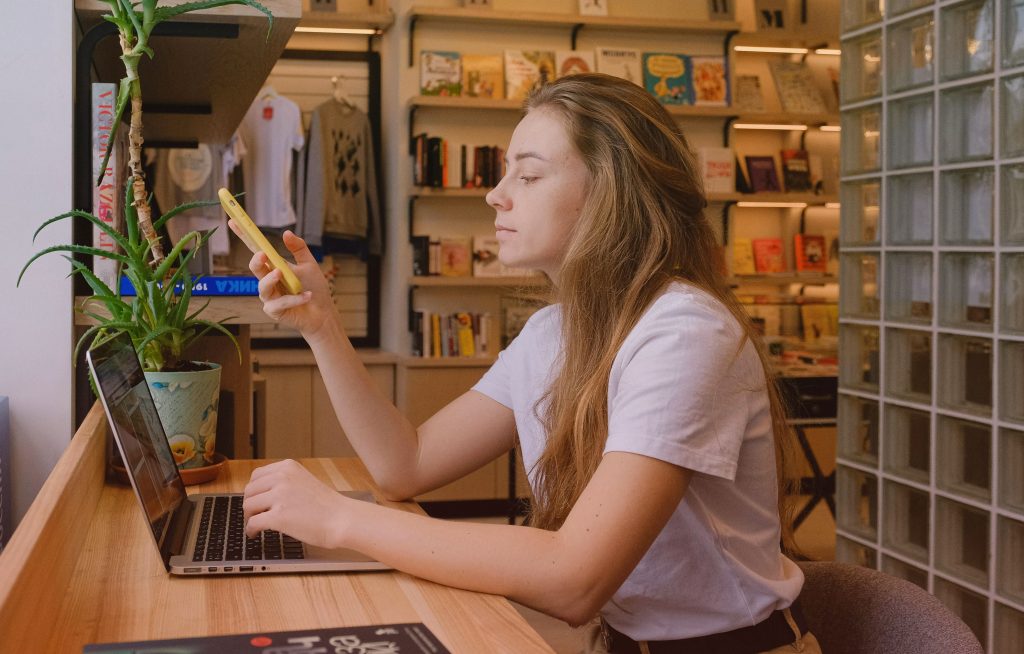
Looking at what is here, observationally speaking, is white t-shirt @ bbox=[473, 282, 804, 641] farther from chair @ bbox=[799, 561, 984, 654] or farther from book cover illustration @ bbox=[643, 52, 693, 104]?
book cover illustration @ bbox=[643, 52, 693, 104]

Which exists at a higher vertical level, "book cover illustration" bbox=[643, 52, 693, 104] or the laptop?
"book cover illustration" bbox=[643, 52, 693, 104]

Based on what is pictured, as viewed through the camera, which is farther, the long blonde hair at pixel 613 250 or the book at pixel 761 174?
the book at pixel 761 174

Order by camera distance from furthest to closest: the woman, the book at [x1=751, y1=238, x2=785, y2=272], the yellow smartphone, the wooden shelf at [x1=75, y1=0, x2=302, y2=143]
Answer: the book at [x1=751, y1=238, x2=785, y2=272] → the wooden shelf at [x1=75, y1=0, x2=302, y2=143] → the yellow smartphone → the woman

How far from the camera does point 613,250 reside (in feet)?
4.44

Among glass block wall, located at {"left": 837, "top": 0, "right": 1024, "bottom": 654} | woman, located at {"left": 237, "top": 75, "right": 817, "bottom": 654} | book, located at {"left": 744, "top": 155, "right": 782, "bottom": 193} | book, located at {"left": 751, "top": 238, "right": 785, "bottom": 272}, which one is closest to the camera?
woman, located at {"left": 237, "top": 75, "right": 817, "bottom": 654}

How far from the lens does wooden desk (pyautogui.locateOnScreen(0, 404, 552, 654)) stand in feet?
2.93

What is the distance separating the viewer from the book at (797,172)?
5.88 m

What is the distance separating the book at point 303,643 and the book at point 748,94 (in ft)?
17.3

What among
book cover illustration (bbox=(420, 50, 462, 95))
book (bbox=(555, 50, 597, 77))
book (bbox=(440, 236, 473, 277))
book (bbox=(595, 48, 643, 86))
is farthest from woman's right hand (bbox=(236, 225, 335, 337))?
book (bbox=(595, 48, 643, 86))

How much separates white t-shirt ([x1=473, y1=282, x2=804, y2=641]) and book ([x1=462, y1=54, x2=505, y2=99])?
13.9 ft

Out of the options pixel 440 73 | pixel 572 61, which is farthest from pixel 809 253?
pixel 440 73

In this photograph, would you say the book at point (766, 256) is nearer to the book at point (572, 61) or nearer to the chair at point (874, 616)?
the book at point (572, 61)

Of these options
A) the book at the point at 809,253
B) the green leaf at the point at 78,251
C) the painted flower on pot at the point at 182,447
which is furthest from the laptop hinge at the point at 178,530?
the book at the point at 809,253

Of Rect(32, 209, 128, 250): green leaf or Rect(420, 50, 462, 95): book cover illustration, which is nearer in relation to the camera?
Rect(32, 209, 128, 250): green leaf
